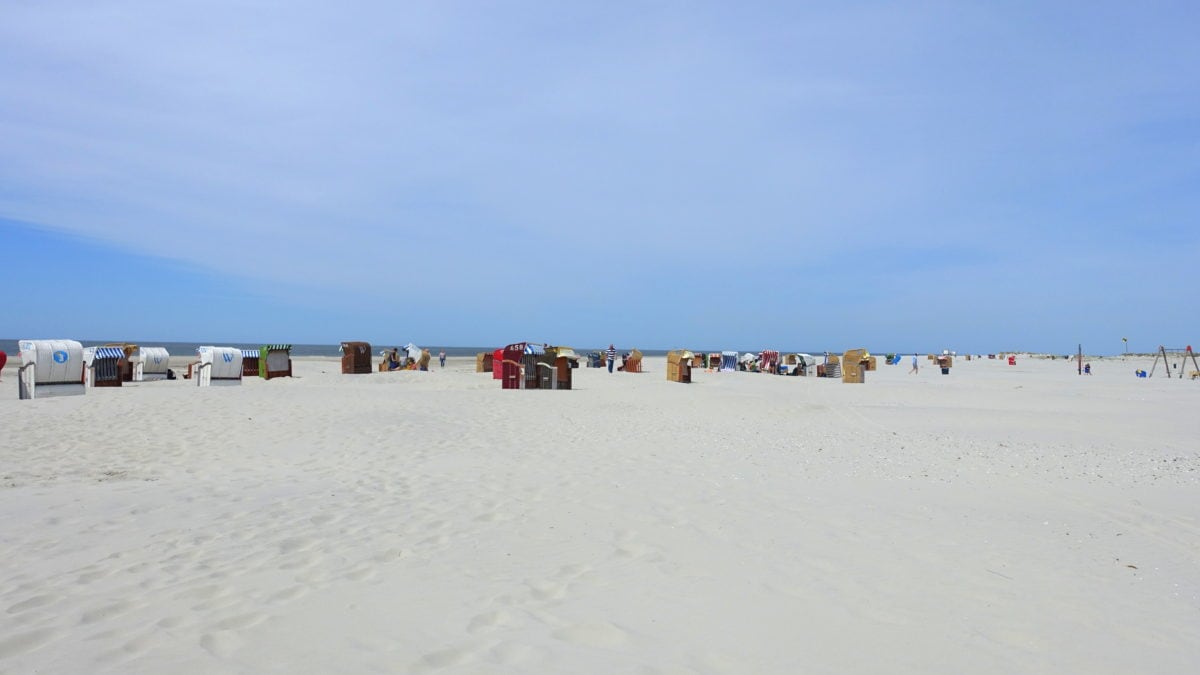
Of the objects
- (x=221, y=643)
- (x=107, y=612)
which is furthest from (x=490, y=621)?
(x=107, y=612)

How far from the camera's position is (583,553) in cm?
536

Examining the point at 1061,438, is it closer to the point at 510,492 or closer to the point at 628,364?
the point at 510,492

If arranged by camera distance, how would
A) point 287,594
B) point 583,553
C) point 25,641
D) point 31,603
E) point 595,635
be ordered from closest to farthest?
point 25,641 < point 595,635 < point 31,603 < point 287,594 < point 583,553

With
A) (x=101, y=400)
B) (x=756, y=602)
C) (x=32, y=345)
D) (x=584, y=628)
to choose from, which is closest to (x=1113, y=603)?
(x=756, y=602)

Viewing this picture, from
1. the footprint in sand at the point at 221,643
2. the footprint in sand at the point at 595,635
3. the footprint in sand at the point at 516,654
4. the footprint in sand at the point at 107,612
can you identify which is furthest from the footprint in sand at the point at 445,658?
the footprint in sand at the point at 107,612

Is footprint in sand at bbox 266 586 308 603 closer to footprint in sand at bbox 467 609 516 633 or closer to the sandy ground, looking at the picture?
the sandy ground

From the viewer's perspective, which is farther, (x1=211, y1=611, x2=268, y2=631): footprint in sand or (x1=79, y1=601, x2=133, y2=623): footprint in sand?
(x1=79, y1=601, x2=133, y2=623): footprint in sand

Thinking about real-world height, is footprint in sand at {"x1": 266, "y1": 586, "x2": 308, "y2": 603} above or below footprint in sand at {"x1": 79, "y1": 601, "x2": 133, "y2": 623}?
below

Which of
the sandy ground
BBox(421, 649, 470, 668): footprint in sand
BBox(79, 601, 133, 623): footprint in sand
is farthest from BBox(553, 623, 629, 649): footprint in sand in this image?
BBox(79, 601, 133, 623): footprint in sand

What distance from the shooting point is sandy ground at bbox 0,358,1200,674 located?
3605 millimetres

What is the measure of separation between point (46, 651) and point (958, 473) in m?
9.18

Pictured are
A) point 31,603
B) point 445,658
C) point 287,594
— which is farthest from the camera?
point 287,594

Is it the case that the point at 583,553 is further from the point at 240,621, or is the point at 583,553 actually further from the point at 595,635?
the point at 240,621

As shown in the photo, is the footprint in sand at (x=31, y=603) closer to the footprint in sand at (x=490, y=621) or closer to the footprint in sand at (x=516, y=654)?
the footprint in sand at (x=490, y=621)
